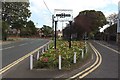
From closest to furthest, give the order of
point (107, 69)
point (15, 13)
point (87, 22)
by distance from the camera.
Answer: point (107, 69), point (15, 13), point (87, 22)

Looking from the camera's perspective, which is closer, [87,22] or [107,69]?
[107,69]

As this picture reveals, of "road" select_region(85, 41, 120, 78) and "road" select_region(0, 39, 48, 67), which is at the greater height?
"road" select_region(0, 39, 48, 67)

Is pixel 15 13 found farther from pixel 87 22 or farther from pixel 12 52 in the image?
pixel 12 52

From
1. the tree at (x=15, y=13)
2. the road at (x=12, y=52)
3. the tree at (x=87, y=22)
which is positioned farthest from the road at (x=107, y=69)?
the tree at (x=87, y=22)

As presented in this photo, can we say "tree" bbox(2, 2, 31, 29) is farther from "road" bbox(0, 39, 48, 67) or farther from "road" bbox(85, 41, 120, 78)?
"road" bbox(85, 41, 120, 78)

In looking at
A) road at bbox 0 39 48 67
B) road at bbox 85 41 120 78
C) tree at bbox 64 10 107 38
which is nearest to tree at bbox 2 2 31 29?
tree at bbox 64 10 107 38

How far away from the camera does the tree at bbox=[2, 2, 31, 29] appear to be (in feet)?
285

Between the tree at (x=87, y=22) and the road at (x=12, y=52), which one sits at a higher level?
the tree at (x=87, y=22)

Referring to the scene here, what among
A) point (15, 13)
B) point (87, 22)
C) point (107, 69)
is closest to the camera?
point (107, 69)

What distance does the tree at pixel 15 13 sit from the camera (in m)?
86.8

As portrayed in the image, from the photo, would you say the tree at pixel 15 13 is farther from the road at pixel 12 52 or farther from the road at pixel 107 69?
the road at pixel 107 69

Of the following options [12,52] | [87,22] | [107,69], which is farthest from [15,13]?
[107,69]

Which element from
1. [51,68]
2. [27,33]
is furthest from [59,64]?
[27,33]

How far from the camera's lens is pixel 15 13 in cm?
8750
